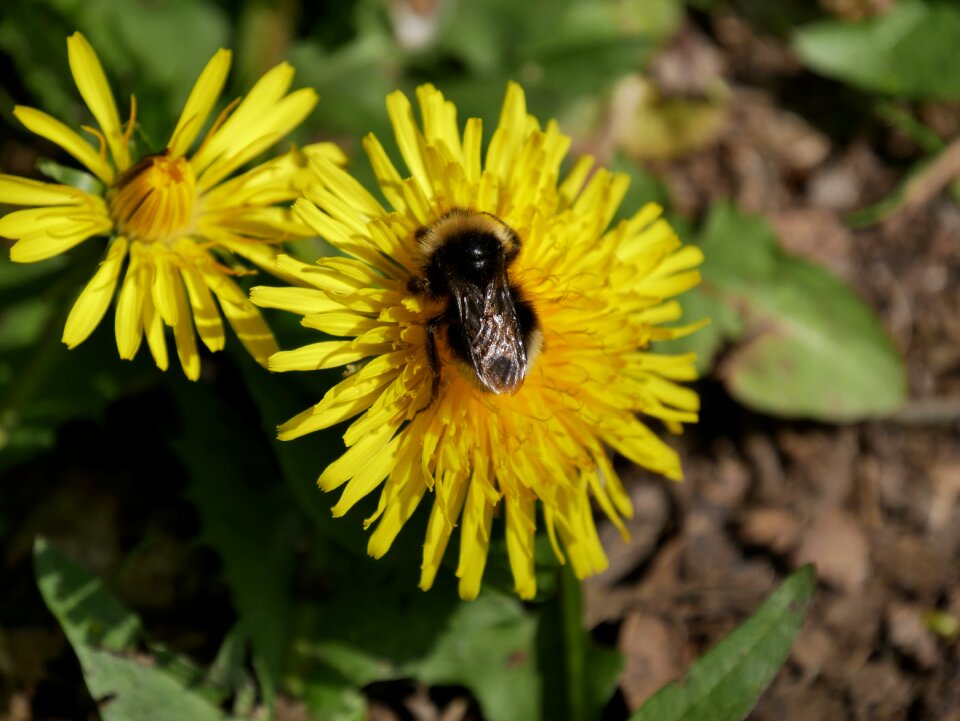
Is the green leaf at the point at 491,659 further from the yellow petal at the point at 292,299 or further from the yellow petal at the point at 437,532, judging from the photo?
the yellow petal at the point at 292,299

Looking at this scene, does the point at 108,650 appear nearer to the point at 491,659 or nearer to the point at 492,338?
the point at 491,659

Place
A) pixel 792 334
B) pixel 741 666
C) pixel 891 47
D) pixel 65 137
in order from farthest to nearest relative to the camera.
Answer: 1. pixel 891 47
2. pixel 792 334
3. pixel 741 666
4. pixel 65 137

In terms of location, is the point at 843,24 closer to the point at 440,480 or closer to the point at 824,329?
the point at 824,329

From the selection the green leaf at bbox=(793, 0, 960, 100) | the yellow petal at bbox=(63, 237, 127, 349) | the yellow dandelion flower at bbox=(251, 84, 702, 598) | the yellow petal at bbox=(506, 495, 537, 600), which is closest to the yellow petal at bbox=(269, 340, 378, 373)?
the yellow dandelion flower at bbox=(251, 84, 702, 598)

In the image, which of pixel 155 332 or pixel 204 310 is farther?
pixel 204 310

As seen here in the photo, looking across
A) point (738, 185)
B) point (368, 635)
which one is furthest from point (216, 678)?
point (738, 185)

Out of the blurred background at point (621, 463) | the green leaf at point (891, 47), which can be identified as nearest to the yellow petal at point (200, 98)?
the blurred background at point (621, 463)

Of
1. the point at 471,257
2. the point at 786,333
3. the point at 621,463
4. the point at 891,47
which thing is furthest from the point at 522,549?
the point at 891,47

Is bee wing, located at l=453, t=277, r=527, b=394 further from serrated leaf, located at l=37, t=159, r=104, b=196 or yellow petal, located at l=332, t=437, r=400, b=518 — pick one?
serrated leaf, located at l=37, t=159, r=104, b=196
